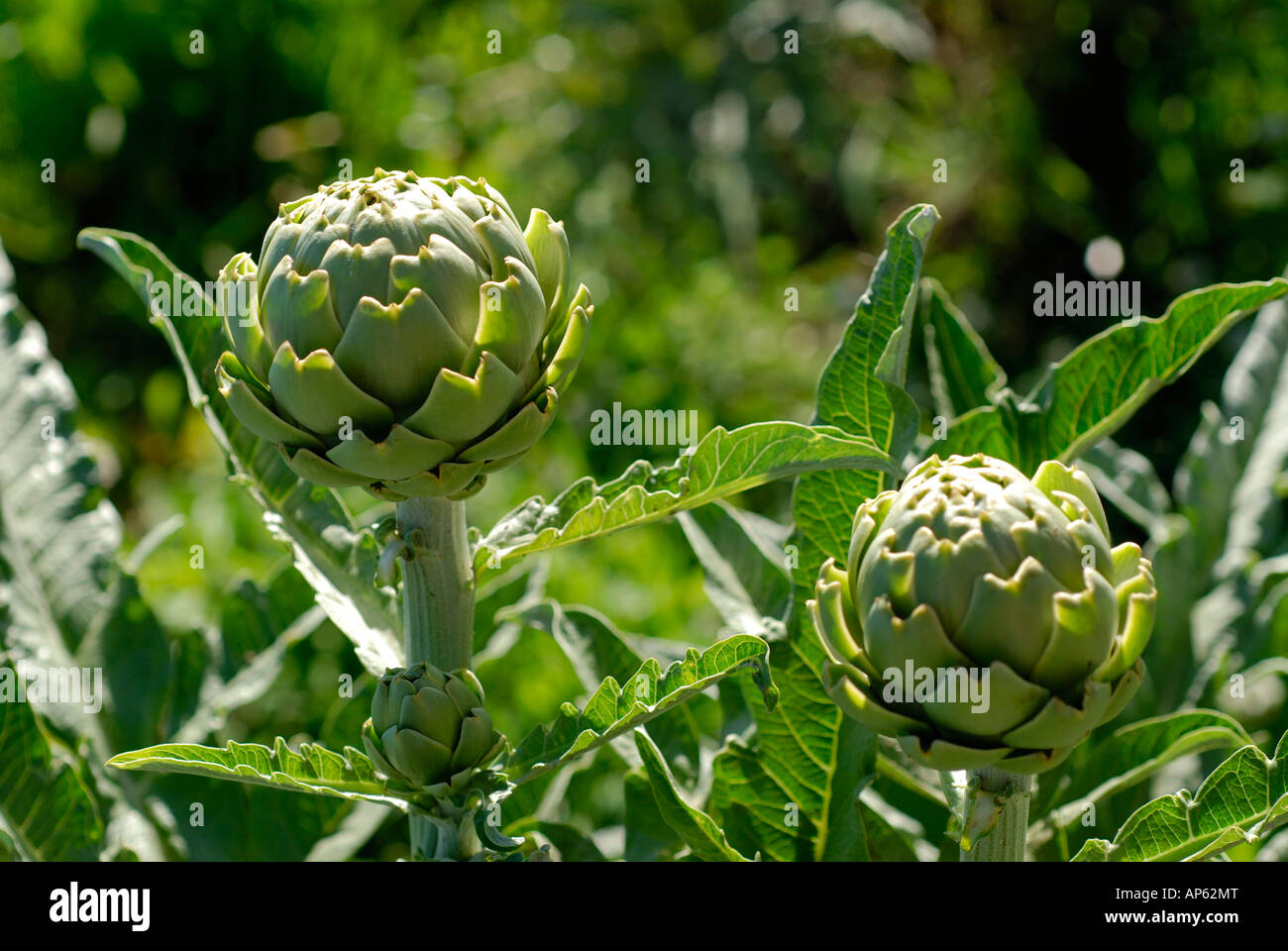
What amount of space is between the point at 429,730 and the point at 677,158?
69.5 inches

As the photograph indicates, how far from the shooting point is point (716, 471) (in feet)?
1.38

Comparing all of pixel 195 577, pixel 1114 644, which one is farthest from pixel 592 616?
pixel 195 577

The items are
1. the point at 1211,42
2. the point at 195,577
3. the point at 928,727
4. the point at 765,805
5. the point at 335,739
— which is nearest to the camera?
the point at 928,727

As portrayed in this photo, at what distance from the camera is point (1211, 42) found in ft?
6.03

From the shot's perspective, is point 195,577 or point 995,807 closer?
point 995,807

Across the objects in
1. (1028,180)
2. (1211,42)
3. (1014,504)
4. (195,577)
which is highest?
(1211,42)

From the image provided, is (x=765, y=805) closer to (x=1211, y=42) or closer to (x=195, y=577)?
(x=195, y=577)

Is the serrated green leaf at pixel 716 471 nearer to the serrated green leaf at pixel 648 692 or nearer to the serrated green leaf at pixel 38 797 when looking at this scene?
the serrated green leaf at pixel 648 692

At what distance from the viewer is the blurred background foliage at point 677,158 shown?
170 centimetres

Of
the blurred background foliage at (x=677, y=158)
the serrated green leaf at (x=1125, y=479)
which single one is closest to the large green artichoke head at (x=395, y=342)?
the serrated green leaf at (x=1125, y=479)

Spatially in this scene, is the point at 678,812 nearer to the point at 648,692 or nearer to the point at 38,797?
the point at 648,692

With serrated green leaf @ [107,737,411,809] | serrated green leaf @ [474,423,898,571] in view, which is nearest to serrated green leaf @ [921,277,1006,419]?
serrated green leaf @ [474,423,898,571]

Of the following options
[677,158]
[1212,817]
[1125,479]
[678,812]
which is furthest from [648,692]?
[677,158]
